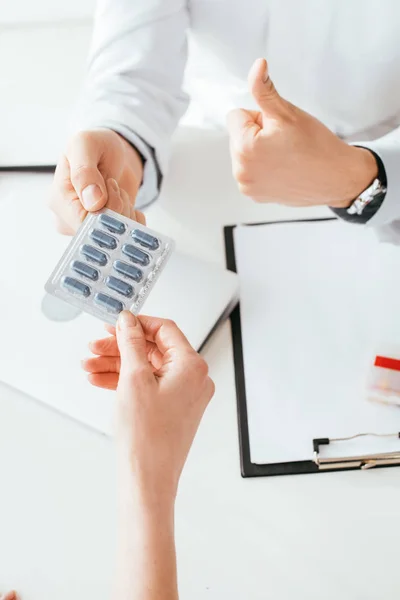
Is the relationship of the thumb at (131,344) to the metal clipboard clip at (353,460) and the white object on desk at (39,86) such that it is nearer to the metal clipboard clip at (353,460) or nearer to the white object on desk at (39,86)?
the metal clipboard clip at (353,460)

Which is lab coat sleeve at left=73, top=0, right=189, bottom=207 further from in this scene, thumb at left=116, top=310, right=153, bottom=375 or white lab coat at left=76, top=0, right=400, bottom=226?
thumb at left=116, top=310, right=153, bottom=375

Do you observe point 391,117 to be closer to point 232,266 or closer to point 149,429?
point 232,266

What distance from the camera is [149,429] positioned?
32 cm

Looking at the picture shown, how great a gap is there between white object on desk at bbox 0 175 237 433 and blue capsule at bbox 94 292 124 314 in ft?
0.41

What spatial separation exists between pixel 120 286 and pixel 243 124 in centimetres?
17

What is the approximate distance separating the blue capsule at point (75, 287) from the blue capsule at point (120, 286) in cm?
2

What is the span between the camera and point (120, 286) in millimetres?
389

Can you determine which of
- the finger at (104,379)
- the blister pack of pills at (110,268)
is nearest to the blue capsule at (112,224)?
the blister pack of pills at (110,268)

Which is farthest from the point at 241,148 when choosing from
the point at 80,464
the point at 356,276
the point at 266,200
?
the point at 80,464

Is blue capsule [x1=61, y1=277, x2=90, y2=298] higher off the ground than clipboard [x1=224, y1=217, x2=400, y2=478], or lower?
higher

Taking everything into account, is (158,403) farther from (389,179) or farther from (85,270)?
(389,179)

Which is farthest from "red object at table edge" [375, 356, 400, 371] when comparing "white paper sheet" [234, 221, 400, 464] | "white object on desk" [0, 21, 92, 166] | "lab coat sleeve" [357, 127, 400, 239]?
"white object on desk" [0, 21, 92, 166]

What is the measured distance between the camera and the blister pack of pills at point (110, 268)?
387 millimetres

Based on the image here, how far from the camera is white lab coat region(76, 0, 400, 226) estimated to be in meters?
0.50
